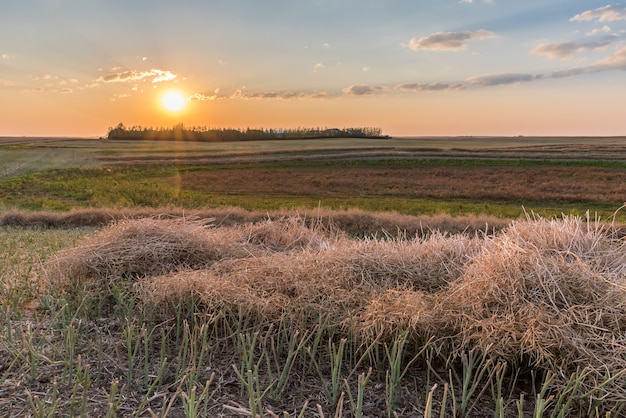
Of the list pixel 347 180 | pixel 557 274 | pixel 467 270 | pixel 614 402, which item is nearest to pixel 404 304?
pixel 467 270

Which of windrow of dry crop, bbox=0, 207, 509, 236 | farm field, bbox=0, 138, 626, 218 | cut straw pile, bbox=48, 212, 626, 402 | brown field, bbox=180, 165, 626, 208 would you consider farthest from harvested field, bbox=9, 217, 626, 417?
brown field, bbox=180, 165, 626, 208

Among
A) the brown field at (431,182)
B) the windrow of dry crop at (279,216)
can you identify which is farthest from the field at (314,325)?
the brown field at (431,182)

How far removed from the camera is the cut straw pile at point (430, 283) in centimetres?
299

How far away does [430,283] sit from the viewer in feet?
13.5

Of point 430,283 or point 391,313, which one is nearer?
point 391,313

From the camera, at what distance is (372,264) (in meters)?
4.25

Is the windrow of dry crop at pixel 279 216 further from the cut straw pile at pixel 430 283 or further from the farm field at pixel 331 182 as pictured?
the cut straw pile at pixel 430 283

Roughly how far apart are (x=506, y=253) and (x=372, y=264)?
1147 mm

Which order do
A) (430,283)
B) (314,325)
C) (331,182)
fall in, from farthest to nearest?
(331,182)
(430,283)
(314,325)

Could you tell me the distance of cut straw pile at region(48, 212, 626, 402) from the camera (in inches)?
118

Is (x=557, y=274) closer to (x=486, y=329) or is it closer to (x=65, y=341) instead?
(x=486, y=329)

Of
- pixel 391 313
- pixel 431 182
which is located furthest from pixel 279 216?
pixel 431 182

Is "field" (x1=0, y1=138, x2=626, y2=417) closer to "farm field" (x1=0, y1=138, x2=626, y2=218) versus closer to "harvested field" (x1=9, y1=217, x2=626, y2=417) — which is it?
"harvested field" (x1=9, y1=217, x2=626, y2=417)

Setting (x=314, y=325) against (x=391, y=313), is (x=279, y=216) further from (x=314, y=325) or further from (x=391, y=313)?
(x=391, y=313)
